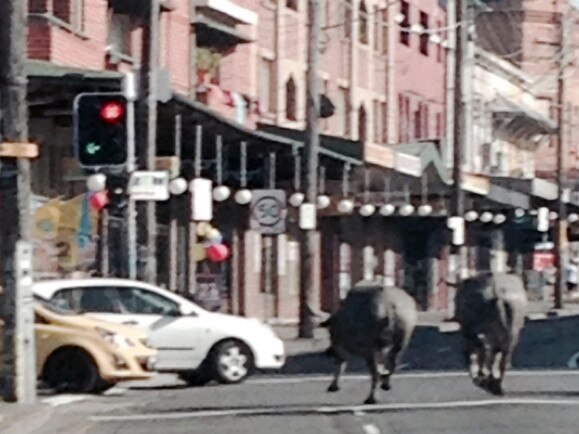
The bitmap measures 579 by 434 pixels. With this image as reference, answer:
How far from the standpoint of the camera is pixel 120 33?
37.0 metres

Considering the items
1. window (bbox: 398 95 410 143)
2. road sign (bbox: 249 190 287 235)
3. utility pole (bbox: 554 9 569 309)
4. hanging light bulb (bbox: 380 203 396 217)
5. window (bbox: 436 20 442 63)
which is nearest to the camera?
road sign (bbox: 249 190 287 235)

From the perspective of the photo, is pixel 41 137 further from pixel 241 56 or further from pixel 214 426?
pixel 214 426

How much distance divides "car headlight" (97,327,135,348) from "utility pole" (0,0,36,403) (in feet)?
9.82

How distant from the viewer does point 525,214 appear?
62156 mm

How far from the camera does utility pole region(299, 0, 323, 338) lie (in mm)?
35781

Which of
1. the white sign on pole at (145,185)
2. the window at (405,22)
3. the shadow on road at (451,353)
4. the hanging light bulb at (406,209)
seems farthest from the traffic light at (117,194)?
the window at (405,22)

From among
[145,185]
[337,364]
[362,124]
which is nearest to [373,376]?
[337,364]

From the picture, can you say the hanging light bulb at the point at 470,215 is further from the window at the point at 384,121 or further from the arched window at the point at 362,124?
the window at the point at 384,121

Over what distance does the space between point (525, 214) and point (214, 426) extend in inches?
1737

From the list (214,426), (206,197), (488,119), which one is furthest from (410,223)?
(214,426)

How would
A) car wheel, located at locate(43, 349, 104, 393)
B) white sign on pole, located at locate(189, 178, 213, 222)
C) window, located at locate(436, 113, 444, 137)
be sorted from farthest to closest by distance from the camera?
window, located at locate(436, 113, 444, 137) < white sign on pole, located at locate(189, 178, 213, 222) < car wheel, located at locate(43, 349, 104, 393)

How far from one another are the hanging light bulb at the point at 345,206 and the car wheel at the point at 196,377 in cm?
1613

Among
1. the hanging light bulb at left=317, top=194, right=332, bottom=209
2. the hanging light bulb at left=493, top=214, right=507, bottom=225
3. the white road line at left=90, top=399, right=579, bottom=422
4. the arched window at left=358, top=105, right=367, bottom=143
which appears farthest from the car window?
the hanging light bulb at left=493, top=214, right=507, bottom=225

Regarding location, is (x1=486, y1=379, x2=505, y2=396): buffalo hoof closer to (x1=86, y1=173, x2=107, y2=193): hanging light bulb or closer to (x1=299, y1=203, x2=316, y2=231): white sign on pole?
(x1=86, y1=173, x2=107, y2=193): hanging light bulb
